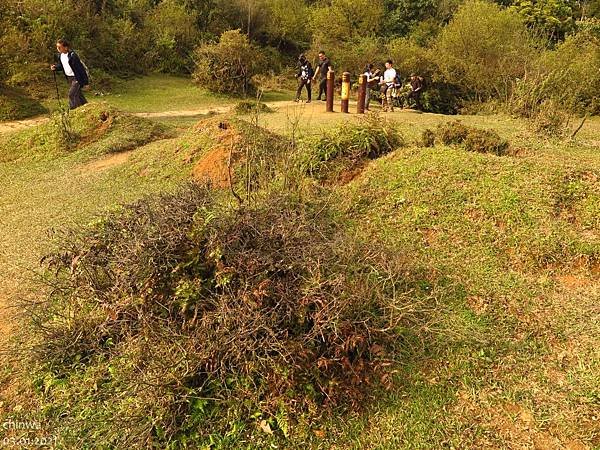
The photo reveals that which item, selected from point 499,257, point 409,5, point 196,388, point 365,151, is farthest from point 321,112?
point 409,5

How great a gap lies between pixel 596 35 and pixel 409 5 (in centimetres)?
1008

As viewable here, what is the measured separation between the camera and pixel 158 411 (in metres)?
2.72

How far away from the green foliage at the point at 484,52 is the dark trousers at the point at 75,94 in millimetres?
11605

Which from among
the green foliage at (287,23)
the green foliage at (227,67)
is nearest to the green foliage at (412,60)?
the green foliage at (227,67)

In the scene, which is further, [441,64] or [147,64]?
[147,64]

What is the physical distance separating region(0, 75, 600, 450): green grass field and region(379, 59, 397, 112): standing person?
4.54 meters

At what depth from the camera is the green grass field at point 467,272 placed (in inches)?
111

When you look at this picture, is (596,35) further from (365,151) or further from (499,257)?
(499,257)

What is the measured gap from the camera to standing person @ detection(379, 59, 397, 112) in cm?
1139

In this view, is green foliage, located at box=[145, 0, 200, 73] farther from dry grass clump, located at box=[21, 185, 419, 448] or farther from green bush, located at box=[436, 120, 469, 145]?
dry grass clump, located at box=[21, 185, 419, 448]

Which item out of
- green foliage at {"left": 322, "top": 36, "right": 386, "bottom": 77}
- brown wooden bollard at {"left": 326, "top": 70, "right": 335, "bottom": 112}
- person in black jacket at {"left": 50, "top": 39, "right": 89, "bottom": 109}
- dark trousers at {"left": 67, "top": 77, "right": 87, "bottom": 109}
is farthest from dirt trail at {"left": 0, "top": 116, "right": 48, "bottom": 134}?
green foliage at {"left": 322, "top": 36, "right": 386, "bottom": 77}

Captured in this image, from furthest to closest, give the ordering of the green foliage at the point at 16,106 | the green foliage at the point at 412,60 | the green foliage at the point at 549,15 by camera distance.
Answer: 1. the green foliage at the point at 549,15
2. the green foliage at the point at 412,60
3. the green foliage at the point at 16,106

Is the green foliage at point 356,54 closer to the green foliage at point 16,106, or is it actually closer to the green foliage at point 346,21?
the green foliage at point 346,21

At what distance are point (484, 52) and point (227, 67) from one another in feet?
28.0
